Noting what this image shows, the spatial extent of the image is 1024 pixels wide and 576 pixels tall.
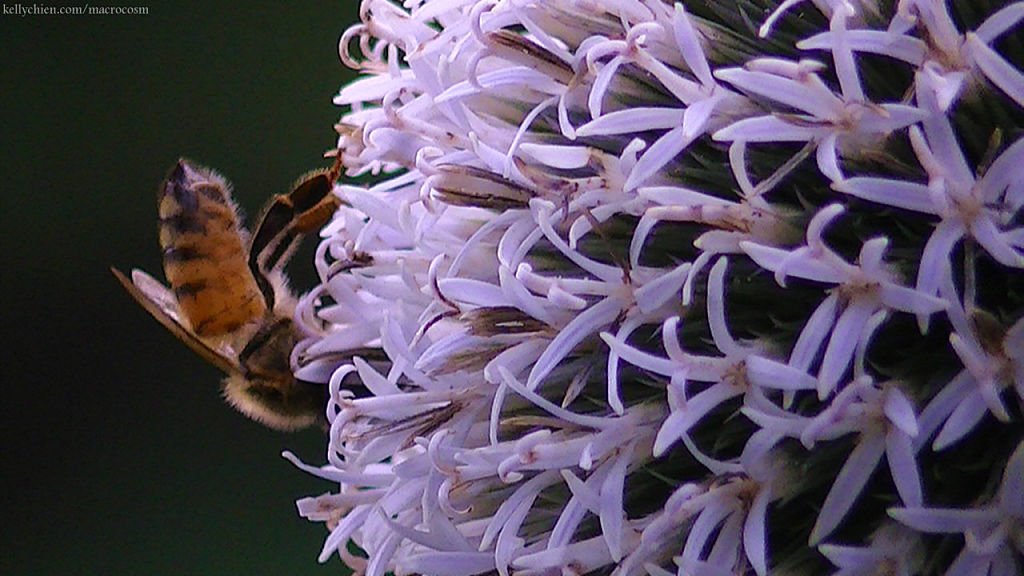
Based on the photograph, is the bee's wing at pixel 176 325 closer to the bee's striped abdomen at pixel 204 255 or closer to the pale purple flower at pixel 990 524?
the bee's striped abdomen at pixel 204 255

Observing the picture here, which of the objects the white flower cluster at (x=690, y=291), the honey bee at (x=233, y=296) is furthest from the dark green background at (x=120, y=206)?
the white flower cluster at (x=690, y=291)

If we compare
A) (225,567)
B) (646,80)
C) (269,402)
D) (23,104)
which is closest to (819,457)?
(646,80)

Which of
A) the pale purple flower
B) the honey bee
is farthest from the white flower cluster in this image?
the honey bee

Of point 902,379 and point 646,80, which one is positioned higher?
point 646,80

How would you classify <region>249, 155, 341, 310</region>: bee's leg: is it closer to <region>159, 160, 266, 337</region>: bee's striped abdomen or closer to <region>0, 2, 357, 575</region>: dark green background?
<region>159, 160, 266, 337</region>: bee's striped abdomen

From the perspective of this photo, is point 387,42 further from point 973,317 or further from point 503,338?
point 973,317

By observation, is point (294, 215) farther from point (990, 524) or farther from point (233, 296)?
point (990, 524)
